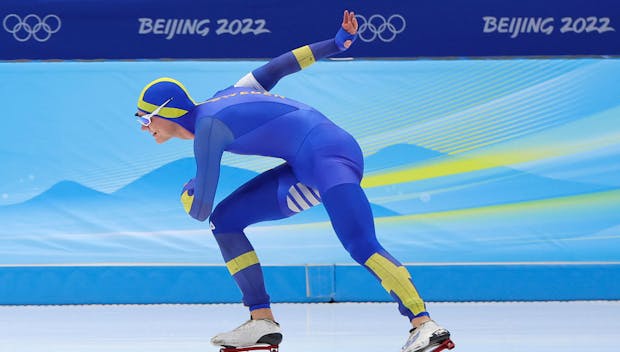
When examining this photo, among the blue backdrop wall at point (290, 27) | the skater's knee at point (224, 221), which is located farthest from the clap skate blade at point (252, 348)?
the blue backdrop wall at point (290, 27)

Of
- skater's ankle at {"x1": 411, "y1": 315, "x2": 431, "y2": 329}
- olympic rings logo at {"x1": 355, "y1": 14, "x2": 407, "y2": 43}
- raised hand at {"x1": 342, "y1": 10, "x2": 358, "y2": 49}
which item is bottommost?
skater's ankle at {"x1": 411, "y1": 315, "x2": 431, "y2": 329}

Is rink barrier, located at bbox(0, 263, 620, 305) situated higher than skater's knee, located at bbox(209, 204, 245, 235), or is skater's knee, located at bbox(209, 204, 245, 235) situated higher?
rink barrier, located at bbox(0, 263, 620, 305)

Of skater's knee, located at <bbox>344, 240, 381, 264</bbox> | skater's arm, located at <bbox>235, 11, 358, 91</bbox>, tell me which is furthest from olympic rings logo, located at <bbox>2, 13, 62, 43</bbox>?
skater's knee, located at <bbox>344, 240, 381, 264</bbox>

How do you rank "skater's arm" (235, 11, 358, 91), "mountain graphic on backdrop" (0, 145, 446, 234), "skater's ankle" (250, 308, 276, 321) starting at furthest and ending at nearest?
"mountain graphic on backdrop" (0, 145, 446, 234)
"skater's arm" (235, 11, 358, 91)
"skater's ankle" (250, 308, 276, 321)

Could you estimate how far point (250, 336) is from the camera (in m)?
4.69

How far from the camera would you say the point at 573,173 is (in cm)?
700

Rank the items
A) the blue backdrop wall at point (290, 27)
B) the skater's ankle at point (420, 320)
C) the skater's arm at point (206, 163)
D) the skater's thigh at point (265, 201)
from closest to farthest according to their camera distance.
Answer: the skater's ankle at point (420, 320) < the skater's arm at point (206, 163) < the skater's thigh at point (265, 201) < the blue backdrop wall at point (290, 27)

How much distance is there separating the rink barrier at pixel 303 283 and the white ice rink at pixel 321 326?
121mm

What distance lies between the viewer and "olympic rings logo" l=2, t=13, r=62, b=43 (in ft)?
23.1

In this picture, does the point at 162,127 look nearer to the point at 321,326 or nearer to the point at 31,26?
the point at 321,326

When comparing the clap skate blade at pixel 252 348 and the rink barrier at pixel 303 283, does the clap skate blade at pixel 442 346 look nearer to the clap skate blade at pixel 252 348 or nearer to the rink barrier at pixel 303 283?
the clap skate blade at pixel 252 348

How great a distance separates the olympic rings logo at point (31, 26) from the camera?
704 cm

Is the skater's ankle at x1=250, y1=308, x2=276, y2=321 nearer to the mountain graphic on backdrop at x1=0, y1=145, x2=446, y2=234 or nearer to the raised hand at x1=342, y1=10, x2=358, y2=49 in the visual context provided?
the raised hand at x1=342, y1=10, x2=358, y2=49

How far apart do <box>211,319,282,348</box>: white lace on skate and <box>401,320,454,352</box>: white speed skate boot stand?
82cm
